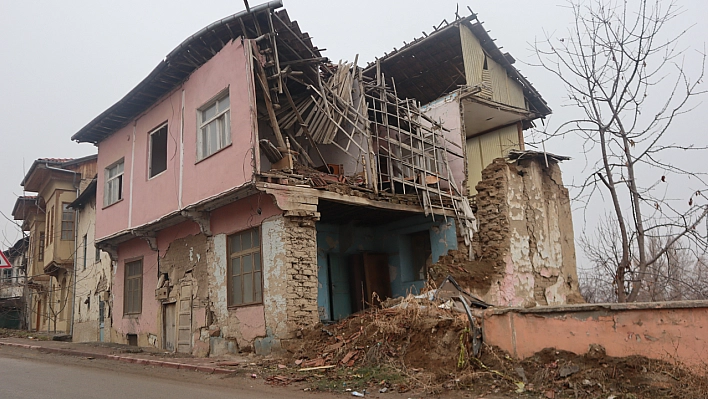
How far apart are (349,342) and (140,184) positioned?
8850mm

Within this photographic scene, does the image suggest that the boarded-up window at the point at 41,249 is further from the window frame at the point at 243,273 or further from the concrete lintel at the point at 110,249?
the window frame at the point at 243,273

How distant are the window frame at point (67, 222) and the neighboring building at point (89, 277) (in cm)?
Answer: 72

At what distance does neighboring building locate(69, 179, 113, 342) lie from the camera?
1959cm

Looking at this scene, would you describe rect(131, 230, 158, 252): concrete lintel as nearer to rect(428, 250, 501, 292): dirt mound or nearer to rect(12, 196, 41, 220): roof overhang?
rect(428, 250, 501, 292): dirt mound

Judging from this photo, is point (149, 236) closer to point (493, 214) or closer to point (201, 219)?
point (201, 219)

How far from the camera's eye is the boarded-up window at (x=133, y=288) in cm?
1619

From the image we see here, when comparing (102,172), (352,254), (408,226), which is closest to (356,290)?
(352,254)

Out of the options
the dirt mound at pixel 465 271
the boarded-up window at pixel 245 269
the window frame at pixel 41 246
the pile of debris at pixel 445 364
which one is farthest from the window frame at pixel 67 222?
the dirt mound at pixel 465 271

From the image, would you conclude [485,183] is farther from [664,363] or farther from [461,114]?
[664,363]

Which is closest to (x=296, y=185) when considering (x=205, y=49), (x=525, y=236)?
(x=205, y=49)

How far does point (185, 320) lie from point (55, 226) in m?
13.0

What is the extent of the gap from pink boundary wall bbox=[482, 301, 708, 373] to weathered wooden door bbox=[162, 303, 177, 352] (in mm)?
9529

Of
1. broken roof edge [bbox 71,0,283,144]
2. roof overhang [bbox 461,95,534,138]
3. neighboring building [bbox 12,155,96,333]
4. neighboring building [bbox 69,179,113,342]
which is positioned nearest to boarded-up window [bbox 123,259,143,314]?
neighboring building [bbox 69,179,113,342]

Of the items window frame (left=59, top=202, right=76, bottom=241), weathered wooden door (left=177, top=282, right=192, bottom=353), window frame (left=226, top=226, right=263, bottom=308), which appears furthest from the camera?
window frame (left=59, top=202, right=76, bottom=241)
